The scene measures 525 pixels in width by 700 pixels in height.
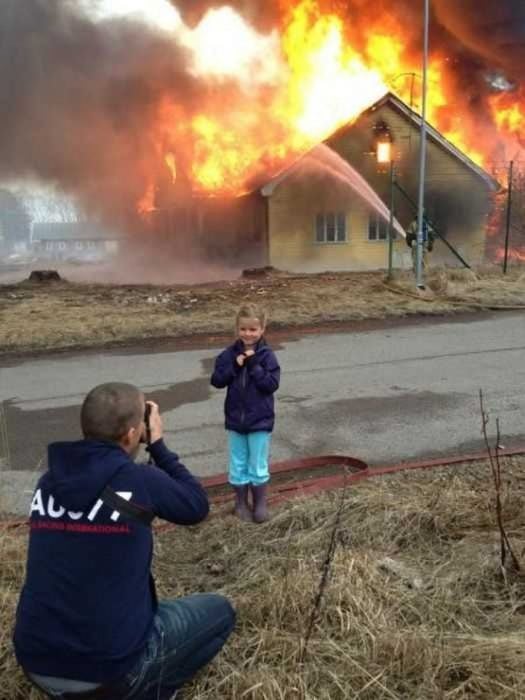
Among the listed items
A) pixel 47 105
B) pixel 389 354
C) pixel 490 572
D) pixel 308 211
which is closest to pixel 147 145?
pixel 47 105

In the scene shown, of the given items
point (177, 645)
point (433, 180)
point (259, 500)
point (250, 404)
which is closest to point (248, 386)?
point (250, 404)

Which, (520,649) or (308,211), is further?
(308,211)

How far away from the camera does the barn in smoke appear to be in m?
21.5

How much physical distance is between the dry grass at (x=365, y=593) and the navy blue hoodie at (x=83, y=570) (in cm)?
48

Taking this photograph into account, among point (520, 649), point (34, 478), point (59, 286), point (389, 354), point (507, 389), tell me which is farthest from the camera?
point (59, 286)

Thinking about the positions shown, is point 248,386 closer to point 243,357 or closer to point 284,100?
point 243,357

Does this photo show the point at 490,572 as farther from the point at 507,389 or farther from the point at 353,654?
the point at 507,389

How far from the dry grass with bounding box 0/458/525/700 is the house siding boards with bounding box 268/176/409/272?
1807 centimetres

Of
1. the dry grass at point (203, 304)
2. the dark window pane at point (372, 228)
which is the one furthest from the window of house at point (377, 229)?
the dry grass at point (203, 304)

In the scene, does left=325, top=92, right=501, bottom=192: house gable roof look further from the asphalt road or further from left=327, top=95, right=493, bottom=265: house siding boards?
the asphalt road

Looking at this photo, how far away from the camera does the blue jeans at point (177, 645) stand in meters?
A: 1.95

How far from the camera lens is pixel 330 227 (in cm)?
2228

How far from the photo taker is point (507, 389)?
6.40 metres

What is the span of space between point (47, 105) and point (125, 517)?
23357mm
